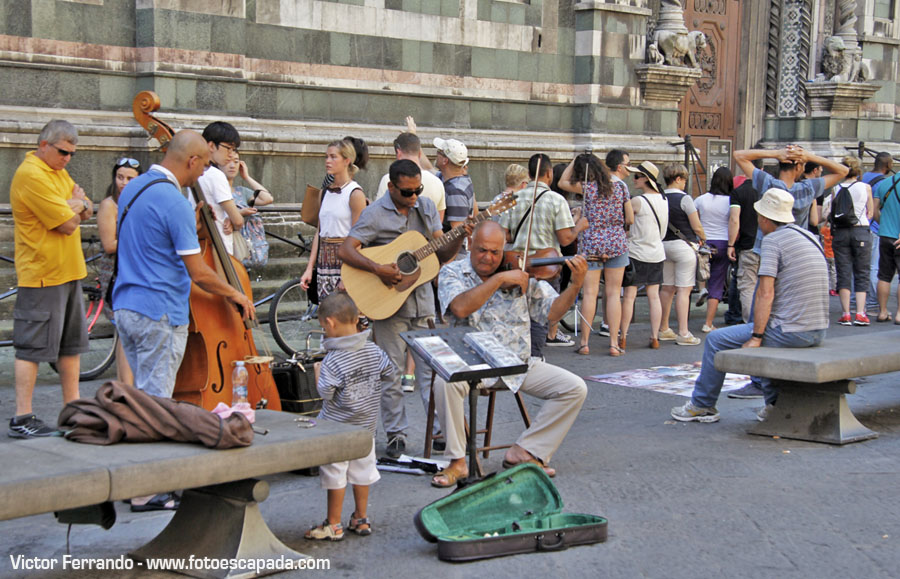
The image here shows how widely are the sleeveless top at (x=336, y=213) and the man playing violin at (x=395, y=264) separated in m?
0.90

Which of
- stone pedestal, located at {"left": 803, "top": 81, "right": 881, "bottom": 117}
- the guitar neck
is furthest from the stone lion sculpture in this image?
the guitar neck

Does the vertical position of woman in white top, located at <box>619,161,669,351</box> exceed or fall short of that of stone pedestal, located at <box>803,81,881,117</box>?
it falls short

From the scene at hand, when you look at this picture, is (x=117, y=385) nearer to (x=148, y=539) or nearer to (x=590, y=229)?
(x=148, y=539)

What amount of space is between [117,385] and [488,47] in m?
10.2

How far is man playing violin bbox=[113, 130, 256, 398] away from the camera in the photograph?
18.4 ft

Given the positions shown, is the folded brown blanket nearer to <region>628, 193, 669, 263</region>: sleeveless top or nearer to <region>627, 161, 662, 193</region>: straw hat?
<region>628, 193, 669, 263</region>: sleeveless top

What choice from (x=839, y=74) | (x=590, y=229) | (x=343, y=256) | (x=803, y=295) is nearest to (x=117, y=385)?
(x=343, y=256)

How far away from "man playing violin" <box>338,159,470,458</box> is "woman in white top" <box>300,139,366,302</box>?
884mm

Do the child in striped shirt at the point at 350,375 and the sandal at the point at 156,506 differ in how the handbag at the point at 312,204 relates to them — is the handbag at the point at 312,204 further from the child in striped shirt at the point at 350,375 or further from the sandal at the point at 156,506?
the sandal at the point at 156,506

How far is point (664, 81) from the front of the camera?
616 inches

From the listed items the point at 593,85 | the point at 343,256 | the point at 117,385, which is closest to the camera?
the point at 117,385

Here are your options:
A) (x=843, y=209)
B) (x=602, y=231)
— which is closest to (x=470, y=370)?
(x=602, y=231)

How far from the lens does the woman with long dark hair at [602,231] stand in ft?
34.3

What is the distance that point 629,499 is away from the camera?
6.07 metres
